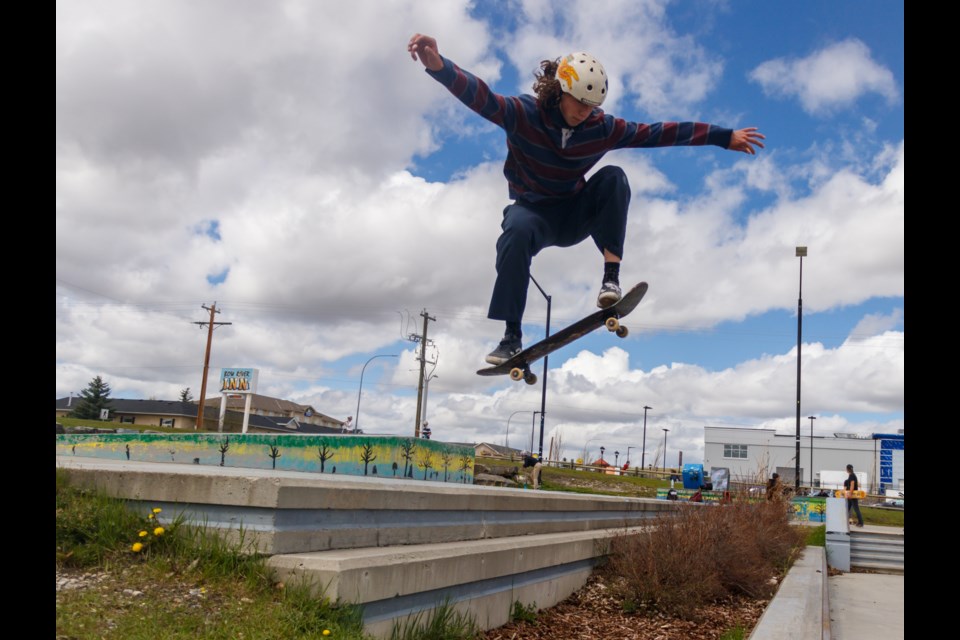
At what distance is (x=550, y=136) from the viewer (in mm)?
6402

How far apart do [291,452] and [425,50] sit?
968 cm

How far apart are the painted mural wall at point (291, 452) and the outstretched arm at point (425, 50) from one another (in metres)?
8.92

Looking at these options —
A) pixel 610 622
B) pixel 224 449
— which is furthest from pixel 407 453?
pixel 610 622

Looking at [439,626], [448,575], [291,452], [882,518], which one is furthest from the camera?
[882,518]

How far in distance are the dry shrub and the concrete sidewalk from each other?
3.68ft

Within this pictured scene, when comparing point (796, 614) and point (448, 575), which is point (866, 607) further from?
point (448, 575)

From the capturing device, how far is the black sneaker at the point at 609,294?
6.54 metres

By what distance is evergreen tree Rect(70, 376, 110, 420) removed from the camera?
2813 inches

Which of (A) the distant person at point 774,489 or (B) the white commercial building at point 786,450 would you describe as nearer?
(A) the distant person at point 774,489

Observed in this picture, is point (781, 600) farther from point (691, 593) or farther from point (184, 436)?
point (184, 436)

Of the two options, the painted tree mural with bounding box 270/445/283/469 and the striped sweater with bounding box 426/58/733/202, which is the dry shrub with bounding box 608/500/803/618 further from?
the painted tree mural with bounding box 270/445/283/469

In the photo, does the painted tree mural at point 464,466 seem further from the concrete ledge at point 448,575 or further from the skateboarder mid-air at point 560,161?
the skateboarder mid-air at point 560,161

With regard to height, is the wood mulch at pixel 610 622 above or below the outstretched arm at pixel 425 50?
below

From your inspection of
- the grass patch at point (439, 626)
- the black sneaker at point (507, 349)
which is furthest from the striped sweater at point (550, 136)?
the grass patch at point (439, 626)
